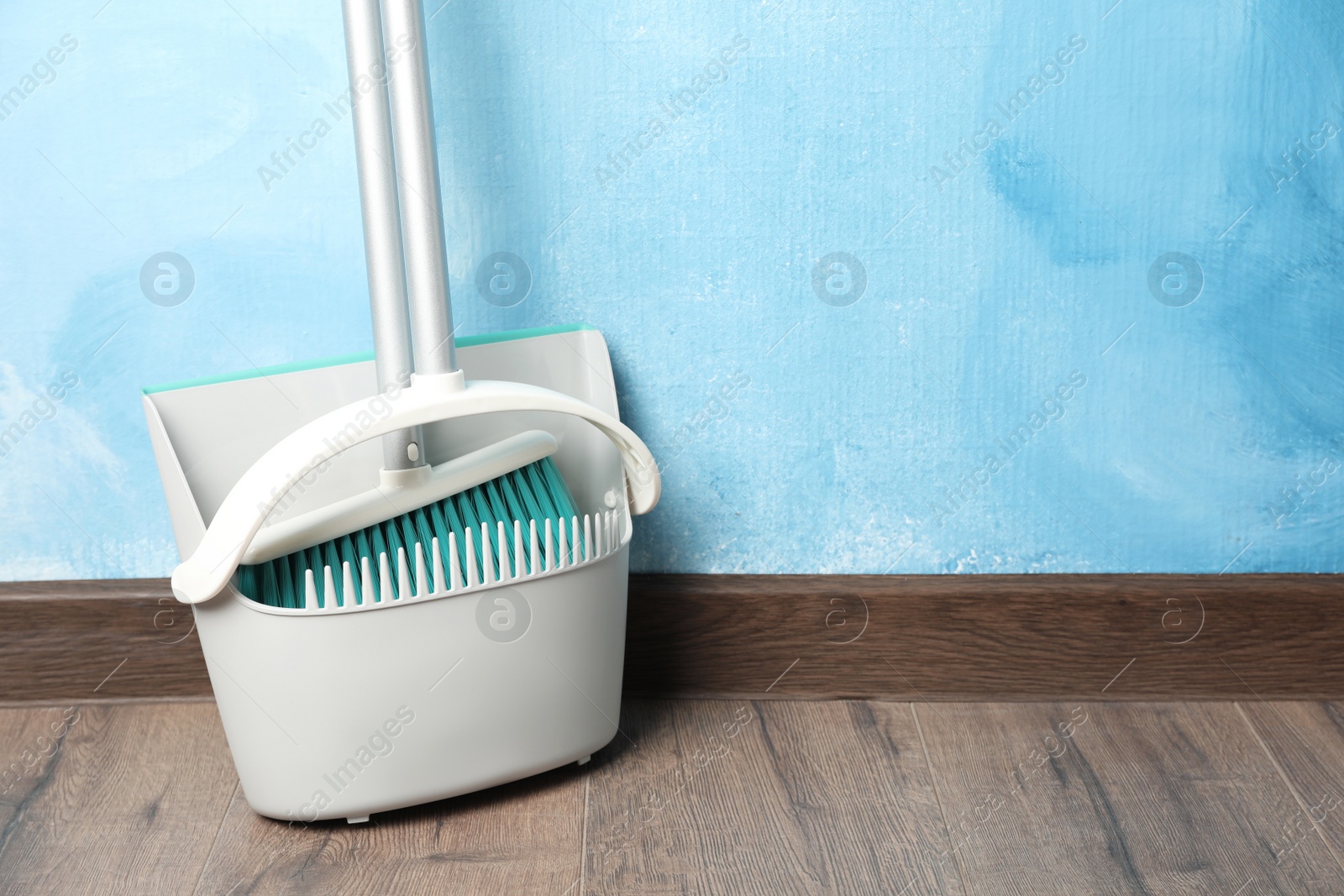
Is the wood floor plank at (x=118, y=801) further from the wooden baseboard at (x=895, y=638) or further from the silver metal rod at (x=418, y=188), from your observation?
the silver metal rod at (x=418, y=188)

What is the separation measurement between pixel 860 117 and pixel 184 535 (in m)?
0.50

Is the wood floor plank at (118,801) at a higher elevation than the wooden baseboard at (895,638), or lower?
lower

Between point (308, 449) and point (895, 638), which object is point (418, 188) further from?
point (895, 638)

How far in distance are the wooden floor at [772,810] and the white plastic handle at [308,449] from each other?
0.61 ft

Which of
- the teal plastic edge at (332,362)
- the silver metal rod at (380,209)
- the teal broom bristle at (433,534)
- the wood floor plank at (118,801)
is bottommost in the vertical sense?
the wood floor plank at (118,801)

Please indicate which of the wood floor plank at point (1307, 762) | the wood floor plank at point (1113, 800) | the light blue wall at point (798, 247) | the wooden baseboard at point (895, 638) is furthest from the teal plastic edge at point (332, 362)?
the wood floor plank at point (1307, 762)

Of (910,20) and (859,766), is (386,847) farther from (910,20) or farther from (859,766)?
(910,20)

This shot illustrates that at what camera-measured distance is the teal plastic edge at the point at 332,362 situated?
65 centimetres

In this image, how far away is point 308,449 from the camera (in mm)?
572

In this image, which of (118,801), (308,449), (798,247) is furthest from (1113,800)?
(118,801)

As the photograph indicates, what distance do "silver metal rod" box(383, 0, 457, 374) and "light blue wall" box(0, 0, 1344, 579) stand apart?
0.25 feet

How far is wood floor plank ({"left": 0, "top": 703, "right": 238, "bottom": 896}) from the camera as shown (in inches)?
24.1

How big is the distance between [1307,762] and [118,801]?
790mm

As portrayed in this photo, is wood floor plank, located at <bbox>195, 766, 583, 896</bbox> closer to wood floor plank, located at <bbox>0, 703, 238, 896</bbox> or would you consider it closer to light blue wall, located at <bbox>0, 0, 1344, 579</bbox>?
wood floor plank, located at <bbox>0, 703, 238, 896</bbox>
